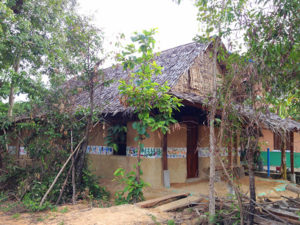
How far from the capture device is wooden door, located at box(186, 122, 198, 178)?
907cm

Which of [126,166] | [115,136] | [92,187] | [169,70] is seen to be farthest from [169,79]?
[92,187]

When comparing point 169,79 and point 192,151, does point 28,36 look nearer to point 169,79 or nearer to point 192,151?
point 169,79

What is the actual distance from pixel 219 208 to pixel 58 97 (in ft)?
15.2

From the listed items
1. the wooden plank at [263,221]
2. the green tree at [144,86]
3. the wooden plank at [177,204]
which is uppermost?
the green tree at [144,86]

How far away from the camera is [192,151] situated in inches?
363

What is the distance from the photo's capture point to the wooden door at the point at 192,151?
29.8 ft

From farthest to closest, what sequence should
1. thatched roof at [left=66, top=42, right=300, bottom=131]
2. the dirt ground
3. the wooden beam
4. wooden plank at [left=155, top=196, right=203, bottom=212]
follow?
the wooden beam < thatched roof at [left=66, top=42, right=300, bottom=131] < wooden plank at [left=155, top=196, right=203, bottom=212] < the dirt ground

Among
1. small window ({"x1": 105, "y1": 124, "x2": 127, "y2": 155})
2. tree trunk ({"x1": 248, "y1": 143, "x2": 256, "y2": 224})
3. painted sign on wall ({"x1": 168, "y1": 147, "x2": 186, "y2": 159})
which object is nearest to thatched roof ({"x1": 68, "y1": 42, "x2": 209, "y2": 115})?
small window ({"x1": 105, "y1": 124, "x2": 127, "y2": 155})

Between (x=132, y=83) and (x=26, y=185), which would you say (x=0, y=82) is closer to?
(x=26, y=185)

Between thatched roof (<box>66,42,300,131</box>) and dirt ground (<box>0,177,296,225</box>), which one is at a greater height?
thatched roof (<box>66,42,300,131</box>)

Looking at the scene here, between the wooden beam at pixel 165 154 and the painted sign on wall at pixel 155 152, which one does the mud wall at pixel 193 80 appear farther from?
the painted sign on wall at pixel 155 152

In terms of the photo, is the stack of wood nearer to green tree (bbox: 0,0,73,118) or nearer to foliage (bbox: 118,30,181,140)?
foliage (bbox: 118,30,181,140)

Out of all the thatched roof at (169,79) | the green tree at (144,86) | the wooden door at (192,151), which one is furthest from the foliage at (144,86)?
the wooden door at (192,151)

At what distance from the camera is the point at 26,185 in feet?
20.0
